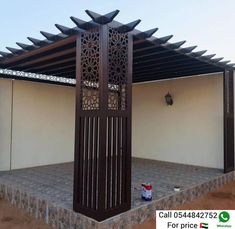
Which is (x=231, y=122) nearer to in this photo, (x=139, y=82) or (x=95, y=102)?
(x=139, y=82)

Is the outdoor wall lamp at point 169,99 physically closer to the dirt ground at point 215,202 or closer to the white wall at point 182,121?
the white wall at point 182,121

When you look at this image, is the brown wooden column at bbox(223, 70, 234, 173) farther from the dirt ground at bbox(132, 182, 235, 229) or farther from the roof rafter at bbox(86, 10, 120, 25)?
the roof rafter at bbox(86, 10, 120, 25)

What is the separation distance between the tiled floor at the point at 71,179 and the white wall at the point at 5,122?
0.46m

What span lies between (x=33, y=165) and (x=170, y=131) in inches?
173

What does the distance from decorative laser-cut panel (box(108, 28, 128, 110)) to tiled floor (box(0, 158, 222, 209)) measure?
5.52ft

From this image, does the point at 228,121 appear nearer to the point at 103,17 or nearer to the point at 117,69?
the point at 117,69

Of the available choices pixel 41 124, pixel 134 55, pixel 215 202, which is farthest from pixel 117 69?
pixel 41 124

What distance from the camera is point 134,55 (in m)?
5.19

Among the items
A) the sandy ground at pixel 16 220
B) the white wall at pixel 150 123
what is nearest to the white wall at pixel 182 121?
the white wall at pixel 150 123

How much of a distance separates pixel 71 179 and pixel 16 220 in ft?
5.31

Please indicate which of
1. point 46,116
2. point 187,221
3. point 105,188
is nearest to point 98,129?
point 105,188

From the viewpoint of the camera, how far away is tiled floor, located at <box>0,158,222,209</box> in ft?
14.7

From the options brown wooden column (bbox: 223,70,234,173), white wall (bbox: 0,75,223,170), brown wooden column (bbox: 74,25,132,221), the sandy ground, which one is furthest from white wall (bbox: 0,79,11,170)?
brown wooden column (bbox: 223,70,234,173)

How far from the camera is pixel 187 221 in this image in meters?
4.00
